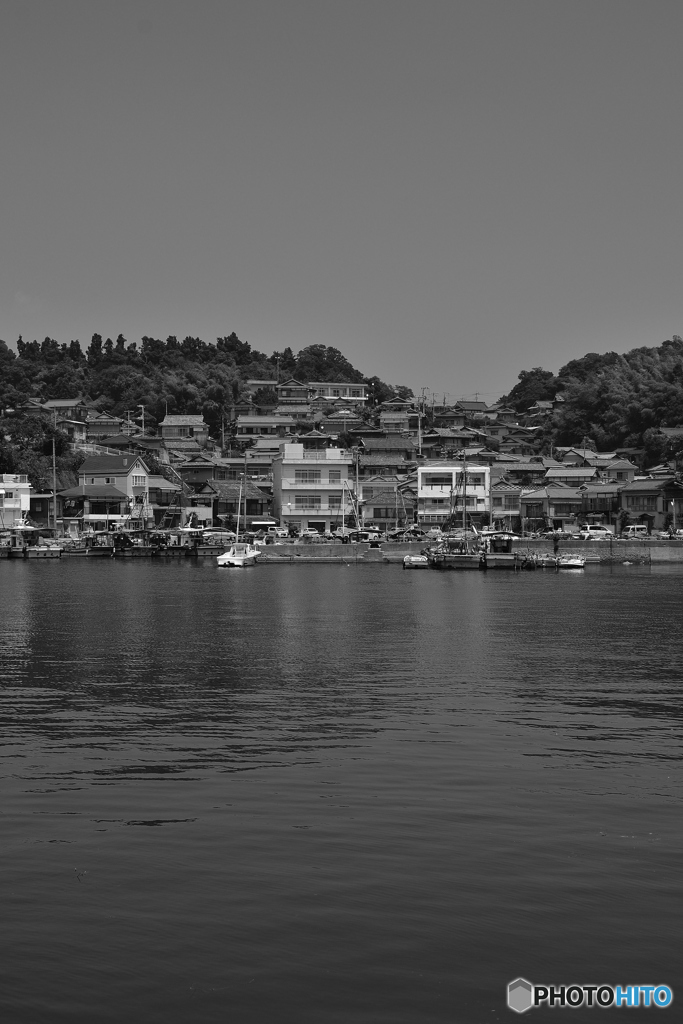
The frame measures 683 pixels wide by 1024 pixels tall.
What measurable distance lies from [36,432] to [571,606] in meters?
61.8

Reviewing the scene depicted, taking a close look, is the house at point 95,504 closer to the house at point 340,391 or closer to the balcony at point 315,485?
the balcony at point 315,485

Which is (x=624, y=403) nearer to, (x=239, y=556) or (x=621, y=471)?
(x=621, y=471)

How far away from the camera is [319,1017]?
7359 mm

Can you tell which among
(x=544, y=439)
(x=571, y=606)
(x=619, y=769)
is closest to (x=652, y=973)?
(x=619, y=769)

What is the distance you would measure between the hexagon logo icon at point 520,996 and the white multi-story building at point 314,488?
7638 cm

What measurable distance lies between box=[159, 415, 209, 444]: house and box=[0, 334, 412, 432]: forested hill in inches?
314

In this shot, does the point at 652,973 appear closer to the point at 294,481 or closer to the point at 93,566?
the point at 93,566

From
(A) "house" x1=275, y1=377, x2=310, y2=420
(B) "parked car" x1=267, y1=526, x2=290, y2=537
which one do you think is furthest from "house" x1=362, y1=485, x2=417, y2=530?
(A) "house" x1=275, y1=377, x2=310, y2=420

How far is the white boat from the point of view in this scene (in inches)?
2598

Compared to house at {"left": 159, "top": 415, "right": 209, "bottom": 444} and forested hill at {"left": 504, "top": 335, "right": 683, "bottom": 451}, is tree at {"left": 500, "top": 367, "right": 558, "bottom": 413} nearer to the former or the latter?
forested hill at {"left": 504, "top": 335, "right": 683, "bottom": 451}

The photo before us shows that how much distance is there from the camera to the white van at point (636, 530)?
8006 centimetres

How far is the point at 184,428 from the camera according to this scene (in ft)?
365

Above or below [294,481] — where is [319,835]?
below

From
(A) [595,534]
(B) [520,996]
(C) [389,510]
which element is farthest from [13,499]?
(B) [520,996]
